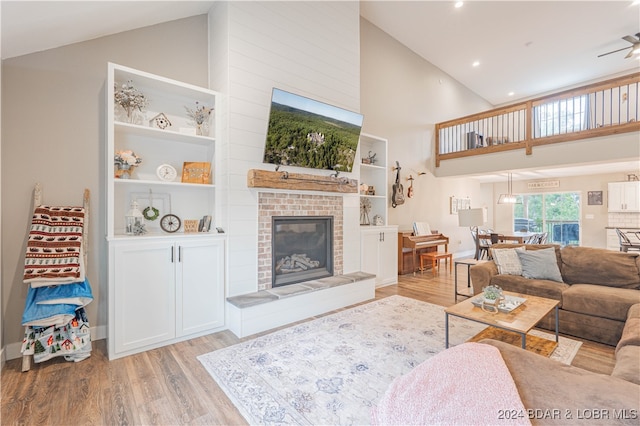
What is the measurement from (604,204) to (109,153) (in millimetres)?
11379

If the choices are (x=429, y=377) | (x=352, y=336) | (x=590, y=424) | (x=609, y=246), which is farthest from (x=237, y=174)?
(x=609, y=246)

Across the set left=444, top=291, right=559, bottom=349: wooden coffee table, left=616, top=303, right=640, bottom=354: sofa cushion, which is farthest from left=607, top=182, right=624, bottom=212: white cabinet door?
left=444, top=291, right=559, bottom=349: wooden coffee table

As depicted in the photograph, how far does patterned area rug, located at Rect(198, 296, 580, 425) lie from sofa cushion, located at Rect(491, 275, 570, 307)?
1.61 feet

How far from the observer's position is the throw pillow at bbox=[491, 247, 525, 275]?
12.1ft

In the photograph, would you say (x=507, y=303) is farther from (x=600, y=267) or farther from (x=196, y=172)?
(x=196, y=172)

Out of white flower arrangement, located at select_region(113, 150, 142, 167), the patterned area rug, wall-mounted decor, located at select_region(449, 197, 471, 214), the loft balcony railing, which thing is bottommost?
the patterned area rug

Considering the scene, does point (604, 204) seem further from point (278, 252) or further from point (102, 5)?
point (102, 5)

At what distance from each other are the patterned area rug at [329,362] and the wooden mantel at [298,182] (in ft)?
5.32

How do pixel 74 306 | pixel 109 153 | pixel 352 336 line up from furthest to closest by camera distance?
pixel 352 336, pixel 109 153, pixel 74 306

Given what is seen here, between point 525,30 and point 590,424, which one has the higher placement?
point 525,30

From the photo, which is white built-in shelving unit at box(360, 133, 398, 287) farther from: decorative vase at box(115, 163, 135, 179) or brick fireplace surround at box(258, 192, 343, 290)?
decorative vase at box(115, 163, 135, 179)

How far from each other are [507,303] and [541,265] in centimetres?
125

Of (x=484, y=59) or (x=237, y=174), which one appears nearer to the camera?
(x=237, y=174)

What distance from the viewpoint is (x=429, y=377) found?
127 cm
